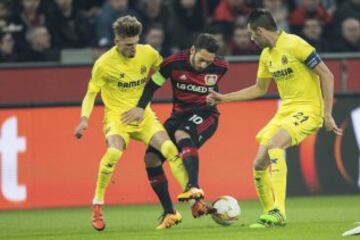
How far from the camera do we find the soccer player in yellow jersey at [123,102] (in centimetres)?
1224

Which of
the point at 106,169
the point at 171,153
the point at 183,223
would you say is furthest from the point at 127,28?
the point at 183,223

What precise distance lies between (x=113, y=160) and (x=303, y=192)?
4.49m

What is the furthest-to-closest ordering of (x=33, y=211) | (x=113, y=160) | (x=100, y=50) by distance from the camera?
(x=100, y=50)
(x=33, y=211)
(x=113, y=160)

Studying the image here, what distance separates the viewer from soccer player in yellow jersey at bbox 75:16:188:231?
40.2 ft

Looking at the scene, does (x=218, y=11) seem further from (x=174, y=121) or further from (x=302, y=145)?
(x=174, y=121)

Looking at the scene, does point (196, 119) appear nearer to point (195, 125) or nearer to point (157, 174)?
point (195, 125)

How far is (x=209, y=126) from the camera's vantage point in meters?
12.7

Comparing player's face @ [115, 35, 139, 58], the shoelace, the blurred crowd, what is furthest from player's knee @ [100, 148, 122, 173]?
the blurred crowd

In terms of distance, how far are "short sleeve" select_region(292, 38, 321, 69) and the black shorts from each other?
57.5 inches

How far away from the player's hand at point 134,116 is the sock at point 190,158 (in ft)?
1.59

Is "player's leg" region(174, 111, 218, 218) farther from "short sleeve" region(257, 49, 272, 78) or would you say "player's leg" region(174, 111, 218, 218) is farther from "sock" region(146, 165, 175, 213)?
"short sleeve" region(257, 49, 272, 78)

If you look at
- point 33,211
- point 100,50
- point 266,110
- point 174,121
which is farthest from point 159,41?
point 174,121

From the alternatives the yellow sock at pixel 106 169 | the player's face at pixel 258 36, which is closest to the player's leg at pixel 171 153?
the yellow sock at pixel 106 169

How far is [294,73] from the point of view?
38.5 ft
